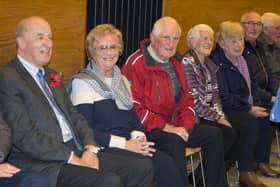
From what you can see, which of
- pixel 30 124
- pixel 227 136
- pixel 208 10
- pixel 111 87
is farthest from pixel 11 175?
pixel 208 10

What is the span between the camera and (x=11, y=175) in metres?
2.64

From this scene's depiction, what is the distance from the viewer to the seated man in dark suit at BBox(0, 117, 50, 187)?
2.62 meters

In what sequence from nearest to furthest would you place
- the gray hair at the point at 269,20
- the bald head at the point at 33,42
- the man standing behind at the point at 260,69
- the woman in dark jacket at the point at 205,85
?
the bald head at the point at 33,42 < the woman in dark jacket at the point at 205,85 < the man standing behind at the point at 260,69 < the gray hair at the point at 269,20

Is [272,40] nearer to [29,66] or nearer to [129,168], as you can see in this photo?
[129,168]

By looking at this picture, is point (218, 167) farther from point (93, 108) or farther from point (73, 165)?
point (73, 165)

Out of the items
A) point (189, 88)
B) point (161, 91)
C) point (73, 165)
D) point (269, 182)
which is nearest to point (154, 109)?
point (161, 91)

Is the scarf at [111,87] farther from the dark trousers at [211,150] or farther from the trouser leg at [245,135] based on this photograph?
the trouser leg at [245,135]

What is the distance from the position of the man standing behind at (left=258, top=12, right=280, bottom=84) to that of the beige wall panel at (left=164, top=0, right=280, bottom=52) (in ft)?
1.63

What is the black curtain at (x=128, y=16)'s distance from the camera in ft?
13.6

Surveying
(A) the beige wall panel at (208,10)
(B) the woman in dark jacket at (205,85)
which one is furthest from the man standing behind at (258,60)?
(B) the woman in dark jacket at (205,85)

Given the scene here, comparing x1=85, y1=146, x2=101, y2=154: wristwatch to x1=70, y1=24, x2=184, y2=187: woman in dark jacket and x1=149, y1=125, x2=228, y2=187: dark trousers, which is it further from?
x1=149, y1=125, x2=228, y2=187: dark trousers

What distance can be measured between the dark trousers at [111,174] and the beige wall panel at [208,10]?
6.83 ft

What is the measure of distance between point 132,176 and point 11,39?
1166 mm

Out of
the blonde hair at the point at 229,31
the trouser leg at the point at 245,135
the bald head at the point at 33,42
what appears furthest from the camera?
the blonde hair at the point at 229,31
